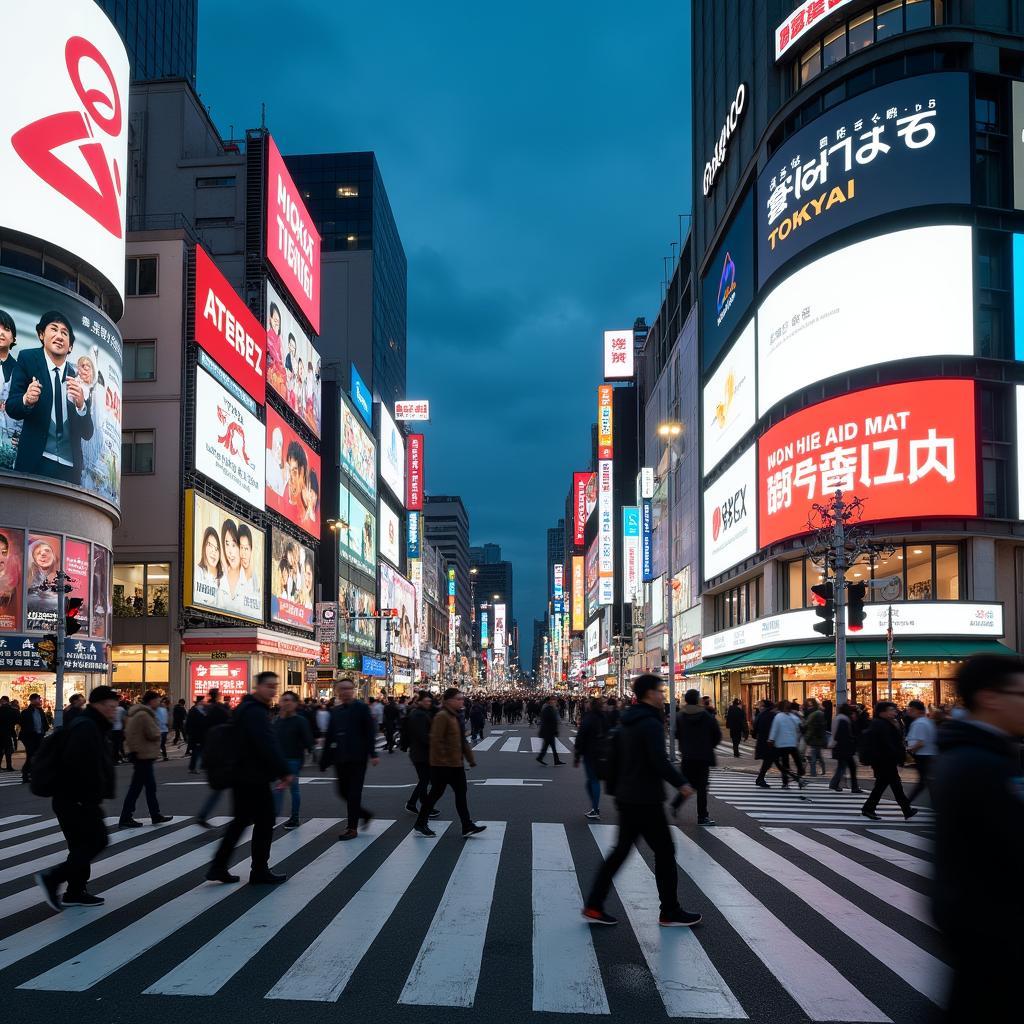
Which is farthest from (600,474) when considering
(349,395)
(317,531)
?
(317,531)

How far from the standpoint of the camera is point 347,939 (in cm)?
760

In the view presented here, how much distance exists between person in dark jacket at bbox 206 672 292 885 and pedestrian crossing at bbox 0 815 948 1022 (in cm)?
36

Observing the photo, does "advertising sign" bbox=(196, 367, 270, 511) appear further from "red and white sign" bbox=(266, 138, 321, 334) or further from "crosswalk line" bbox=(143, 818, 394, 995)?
"crosswalk line" bbox=(143, 818, 394, 995)

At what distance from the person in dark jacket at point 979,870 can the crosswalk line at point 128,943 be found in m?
5.12

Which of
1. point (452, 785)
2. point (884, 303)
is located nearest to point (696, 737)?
point (452, 785)

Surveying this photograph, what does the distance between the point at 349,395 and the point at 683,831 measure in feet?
231

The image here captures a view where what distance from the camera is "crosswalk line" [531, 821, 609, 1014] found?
6.22 m

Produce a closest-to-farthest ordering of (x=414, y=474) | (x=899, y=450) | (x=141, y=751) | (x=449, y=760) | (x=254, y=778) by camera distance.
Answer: (x=254, y=778) → (x=449, y=760) → (x=141, y=751) → (x=899, y=450) → (x=414, y=474)

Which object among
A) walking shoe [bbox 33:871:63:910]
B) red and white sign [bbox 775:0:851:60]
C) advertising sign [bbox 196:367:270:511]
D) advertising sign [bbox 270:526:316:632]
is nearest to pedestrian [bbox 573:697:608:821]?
walking shoe [bbox 33:871:63:910]

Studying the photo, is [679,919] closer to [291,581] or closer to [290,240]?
[291,581]

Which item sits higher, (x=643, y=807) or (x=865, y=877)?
(x=643, y=807)

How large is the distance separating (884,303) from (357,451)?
169 feet

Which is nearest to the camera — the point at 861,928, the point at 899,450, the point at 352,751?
the point at 861,928

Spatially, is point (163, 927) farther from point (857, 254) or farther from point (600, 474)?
point (600, 474)
